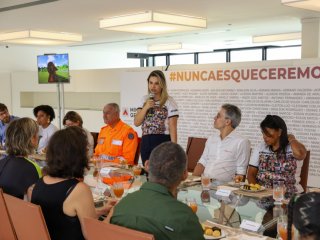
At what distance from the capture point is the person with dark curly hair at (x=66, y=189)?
2.22 metres

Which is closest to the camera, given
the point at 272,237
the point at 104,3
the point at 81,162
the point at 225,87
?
the point at 272,237

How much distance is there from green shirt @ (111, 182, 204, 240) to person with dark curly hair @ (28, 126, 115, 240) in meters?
0.37

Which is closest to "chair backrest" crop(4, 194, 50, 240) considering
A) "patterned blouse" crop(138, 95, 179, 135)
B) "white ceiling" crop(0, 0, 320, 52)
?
"patterned blouse" crop(138, 95, 179, 135)

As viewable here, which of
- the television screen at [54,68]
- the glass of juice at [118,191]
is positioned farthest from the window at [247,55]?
the glass of juice at [118,191]

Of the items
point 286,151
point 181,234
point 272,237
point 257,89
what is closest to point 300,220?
point 181,234

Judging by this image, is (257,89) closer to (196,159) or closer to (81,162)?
(196,159)

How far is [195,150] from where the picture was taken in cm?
479

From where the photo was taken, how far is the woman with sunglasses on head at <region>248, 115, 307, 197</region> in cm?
351

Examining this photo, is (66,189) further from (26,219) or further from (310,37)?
(310,37)

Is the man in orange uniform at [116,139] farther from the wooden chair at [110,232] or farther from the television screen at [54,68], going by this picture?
the television screen at [54,68]

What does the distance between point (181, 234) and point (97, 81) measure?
787 centimetres

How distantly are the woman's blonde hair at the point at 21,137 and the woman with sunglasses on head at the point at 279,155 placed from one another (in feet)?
5.82

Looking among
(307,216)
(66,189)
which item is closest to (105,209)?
(66,189)

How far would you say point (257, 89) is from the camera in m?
6.23
